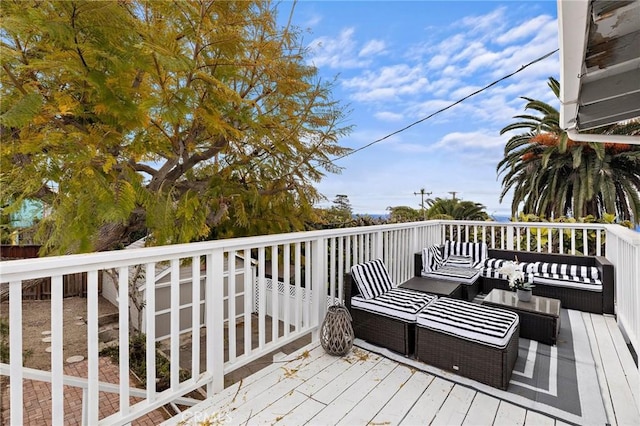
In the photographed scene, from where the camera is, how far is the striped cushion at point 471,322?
8.00ft

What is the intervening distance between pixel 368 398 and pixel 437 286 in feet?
7.30

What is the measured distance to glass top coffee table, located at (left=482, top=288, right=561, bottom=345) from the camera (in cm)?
316

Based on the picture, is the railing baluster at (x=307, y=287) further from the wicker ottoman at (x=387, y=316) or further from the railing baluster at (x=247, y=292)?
the railing baluster at (x=247, y=292)

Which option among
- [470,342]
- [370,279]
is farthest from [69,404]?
[470,342]

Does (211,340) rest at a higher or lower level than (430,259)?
lower

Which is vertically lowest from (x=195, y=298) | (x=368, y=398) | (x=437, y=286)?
(x=368, y=398)

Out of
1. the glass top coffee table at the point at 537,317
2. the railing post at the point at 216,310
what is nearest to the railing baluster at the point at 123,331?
the railing post at the point at 216,310

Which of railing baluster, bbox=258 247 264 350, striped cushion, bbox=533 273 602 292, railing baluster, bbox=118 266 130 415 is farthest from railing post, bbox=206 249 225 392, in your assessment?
striped cushion, bbox=533 273 602 292

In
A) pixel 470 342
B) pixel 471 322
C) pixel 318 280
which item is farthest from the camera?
pixel 318 280

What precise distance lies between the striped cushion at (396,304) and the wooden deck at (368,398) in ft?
1.38

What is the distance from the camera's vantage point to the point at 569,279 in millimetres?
4312

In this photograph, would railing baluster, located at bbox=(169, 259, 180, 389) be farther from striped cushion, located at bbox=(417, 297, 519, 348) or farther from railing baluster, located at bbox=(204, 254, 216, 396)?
striped cushion, located at bbox=(417, 297, 519, 348)

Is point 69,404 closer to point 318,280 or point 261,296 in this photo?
point 261,296

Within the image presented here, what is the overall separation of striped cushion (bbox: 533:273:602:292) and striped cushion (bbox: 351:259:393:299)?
8.35ft
